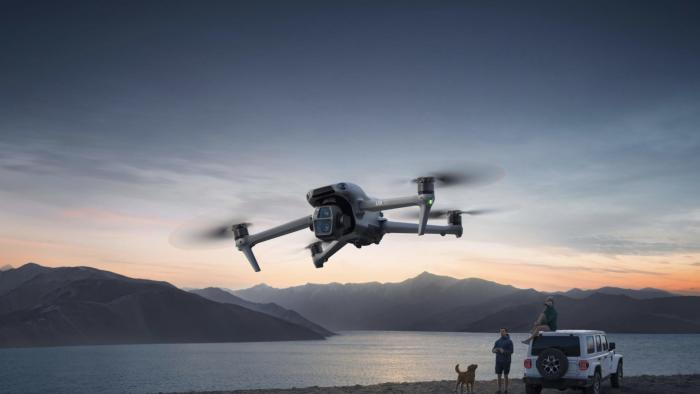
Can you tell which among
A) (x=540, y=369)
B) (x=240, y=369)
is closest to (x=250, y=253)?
(x=540, y=369)

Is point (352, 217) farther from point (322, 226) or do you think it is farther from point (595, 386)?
point (595, 386)

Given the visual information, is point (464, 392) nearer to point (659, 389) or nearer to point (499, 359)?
point (499, 359)

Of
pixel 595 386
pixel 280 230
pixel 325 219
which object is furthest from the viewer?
pixel 280 230

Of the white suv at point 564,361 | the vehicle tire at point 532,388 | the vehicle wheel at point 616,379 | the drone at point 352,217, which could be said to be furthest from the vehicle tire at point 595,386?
the drone at point 352,217

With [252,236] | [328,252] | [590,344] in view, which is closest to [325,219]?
[328,252]

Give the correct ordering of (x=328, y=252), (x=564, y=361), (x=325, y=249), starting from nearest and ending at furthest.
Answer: (x=564, y=361) < (x=328, y=252) < (x=325, y=249)

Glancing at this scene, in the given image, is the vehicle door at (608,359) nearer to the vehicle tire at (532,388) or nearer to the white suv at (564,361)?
the white suv at (564,361)

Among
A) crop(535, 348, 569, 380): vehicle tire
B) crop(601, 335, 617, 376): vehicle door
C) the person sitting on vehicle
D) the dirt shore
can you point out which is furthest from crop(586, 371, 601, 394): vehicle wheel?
the dirt shore

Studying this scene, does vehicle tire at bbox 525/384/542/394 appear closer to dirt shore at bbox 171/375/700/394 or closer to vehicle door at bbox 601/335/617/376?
dirt shore at bbox 171/375/700/394
